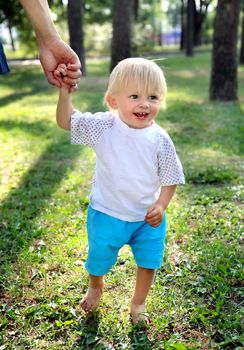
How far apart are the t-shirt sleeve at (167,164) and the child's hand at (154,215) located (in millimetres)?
142

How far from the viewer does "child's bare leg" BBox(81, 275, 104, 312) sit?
247cm

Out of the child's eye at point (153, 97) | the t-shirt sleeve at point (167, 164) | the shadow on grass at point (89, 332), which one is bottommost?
the shadow on grass at point (89, 332)

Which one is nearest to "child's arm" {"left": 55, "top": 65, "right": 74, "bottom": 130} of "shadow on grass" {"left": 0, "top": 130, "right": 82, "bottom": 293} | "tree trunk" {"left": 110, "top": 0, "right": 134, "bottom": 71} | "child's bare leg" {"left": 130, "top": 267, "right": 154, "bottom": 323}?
"child's bare leg" {"left": 130, "top": 267, "right": 154, "bottom": 323}

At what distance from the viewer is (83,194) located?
13.8 ft

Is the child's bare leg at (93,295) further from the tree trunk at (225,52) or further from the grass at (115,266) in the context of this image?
the tree trunk at (225,52)

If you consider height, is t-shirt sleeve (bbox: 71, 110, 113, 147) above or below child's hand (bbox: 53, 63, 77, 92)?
below

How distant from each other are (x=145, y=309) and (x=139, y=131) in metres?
1.00

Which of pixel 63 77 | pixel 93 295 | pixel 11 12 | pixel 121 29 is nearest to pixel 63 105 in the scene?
pixel 63 77

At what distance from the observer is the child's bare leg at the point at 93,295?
8.11 ft

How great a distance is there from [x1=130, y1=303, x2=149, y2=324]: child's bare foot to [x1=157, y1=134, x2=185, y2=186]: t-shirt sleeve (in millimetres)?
710

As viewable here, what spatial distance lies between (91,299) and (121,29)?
10.6 metres

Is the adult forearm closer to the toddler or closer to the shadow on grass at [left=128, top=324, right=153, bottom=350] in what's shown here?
the toddler

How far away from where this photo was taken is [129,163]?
2.19 m

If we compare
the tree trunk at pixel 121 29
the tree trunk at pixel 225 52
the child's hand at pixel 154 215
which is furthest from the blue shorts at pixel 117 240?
the tree trunk at pixel 121 29
